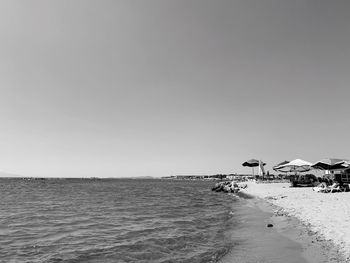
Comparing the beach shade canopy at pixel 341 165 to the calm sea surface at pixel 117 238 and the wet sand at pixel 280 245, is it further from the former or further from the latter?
the wet sand at pixel 280 245

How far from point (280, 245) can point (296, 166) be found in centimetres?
2805

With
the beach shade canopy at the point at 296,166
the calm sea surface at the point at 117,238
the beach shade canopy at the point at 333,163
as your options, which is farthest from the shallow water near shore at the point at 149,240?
the beach shade canopy at the point at 296,166

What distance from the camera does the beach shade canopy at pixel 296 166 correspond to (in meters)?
36.7

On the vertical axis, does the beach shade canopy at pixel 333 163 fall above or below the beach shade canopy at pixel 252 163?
below

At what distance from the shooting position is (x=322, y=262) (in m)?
8.84

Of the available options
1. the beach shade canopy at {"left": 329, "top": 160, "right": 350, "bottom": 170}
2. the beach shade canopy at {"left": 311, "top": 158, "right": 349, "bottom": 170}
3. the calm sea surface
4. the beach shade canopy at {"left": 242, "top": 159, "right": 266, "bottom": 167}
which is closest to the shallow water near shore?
the calm sea surface

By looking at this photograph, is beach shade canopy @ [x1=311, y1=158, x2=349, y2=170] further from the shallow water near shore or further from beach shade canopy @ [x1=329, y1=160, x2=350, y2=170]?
the shallow water near shore

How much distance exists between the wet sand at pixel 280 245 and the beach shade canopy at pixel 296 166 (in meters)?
22.2

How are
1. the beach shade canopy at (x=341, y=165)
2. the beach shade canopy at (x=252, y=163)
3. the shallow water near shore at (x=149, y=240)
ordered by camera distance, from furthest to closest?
the beach shade canopy at (x=252, y=163), the beach shade canopy at (x=341, y=165), the shallow water near shore at (x=149, y=240)

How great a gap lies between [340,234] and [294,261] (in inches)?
112

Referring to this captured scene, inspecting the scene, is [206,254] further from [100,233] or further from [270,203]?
[270,203]

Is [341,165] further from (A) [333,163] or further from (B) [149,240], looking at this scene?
(B) [149,240]

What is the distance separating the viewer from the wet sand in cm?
952

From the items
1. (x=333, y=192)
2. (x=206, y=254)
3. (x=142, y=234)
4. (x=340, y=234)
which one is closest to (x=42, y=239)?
(x=142, y=234)
